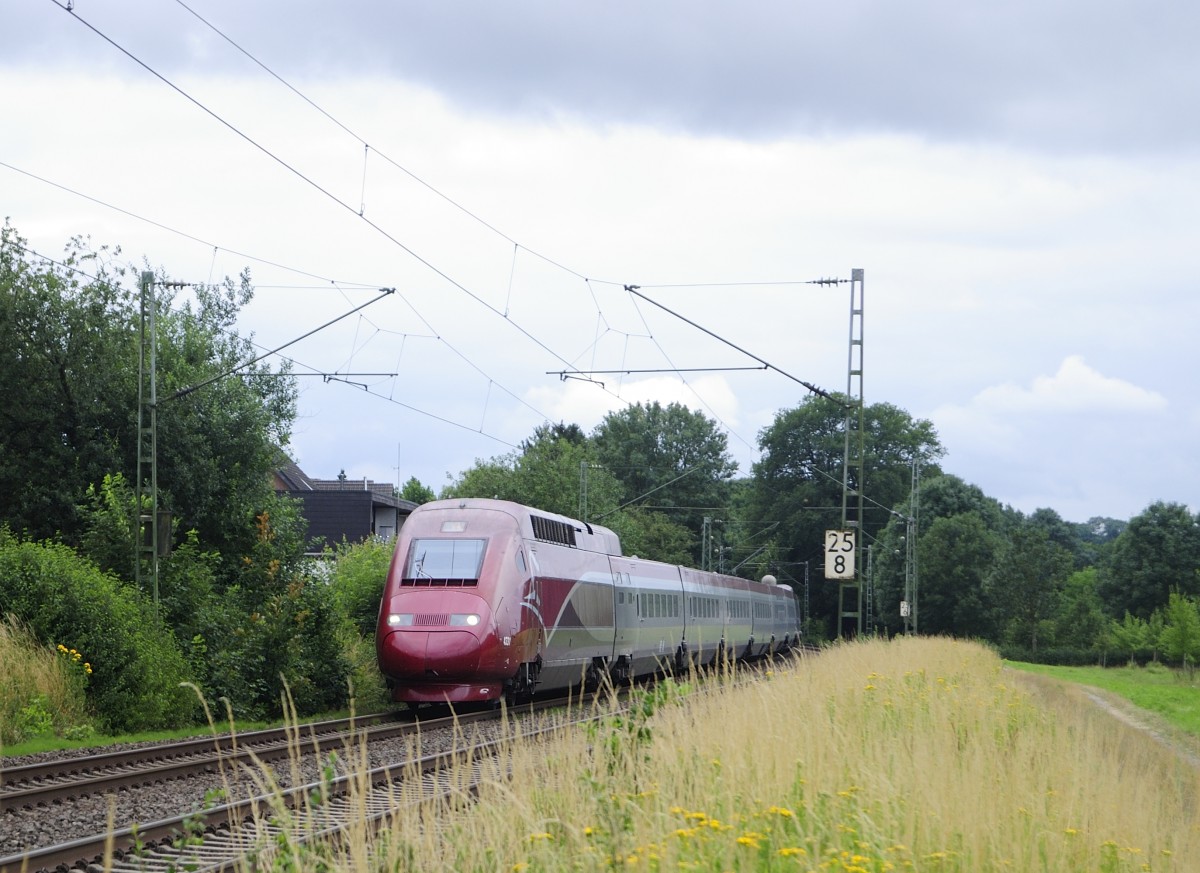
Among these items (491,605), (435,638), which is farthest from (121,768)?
Result: (491,605)

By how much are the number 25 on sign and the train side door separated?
5224 millimetres

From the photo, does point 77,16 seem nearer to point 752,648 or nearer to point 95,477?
point 95,477

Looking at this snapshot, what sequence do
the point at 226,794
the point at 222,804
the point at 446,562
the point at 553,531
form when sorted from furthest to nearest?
the point at 553,531 → the point at 446,562 → the point at 222,804 → the point at 226,794

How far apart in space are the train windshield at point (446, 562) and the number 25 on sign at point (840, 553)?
7.66 metres

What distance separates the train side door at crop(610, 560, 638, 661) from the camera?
30.6m

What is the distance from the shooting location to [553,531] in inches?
1030

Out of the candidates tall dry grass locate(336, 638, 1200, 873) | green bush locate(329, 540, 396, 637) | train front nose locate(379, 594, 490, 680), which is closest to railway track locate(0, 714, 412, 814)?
train front nose locate(379, 594, 490, 680)

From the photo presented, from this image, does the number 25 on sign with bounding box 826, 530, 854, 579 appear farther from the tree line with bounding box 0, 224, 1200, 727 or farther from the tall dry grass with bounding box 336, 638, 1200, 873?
the tall dry grass with bounding box 336, 638, 1200, 873

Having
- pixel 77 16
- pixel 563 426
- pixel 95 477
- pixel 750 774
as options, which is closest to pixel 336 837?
pixel 750 774

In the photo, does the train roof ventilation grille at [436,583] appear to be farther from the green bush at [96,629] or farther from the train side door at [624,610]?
the train side door at [624,610]

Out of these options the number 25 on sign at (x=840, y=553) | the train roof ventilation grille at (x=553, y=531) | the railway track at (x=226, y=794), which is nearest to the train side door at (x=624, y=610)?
the train roof ventilation grille at (x=553, y=531)

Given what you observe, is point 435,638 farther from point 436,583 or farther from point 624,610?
point 624,610

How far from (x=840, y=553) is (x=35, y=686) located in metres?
14.5

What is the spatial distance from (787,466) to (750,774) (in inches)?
3409
